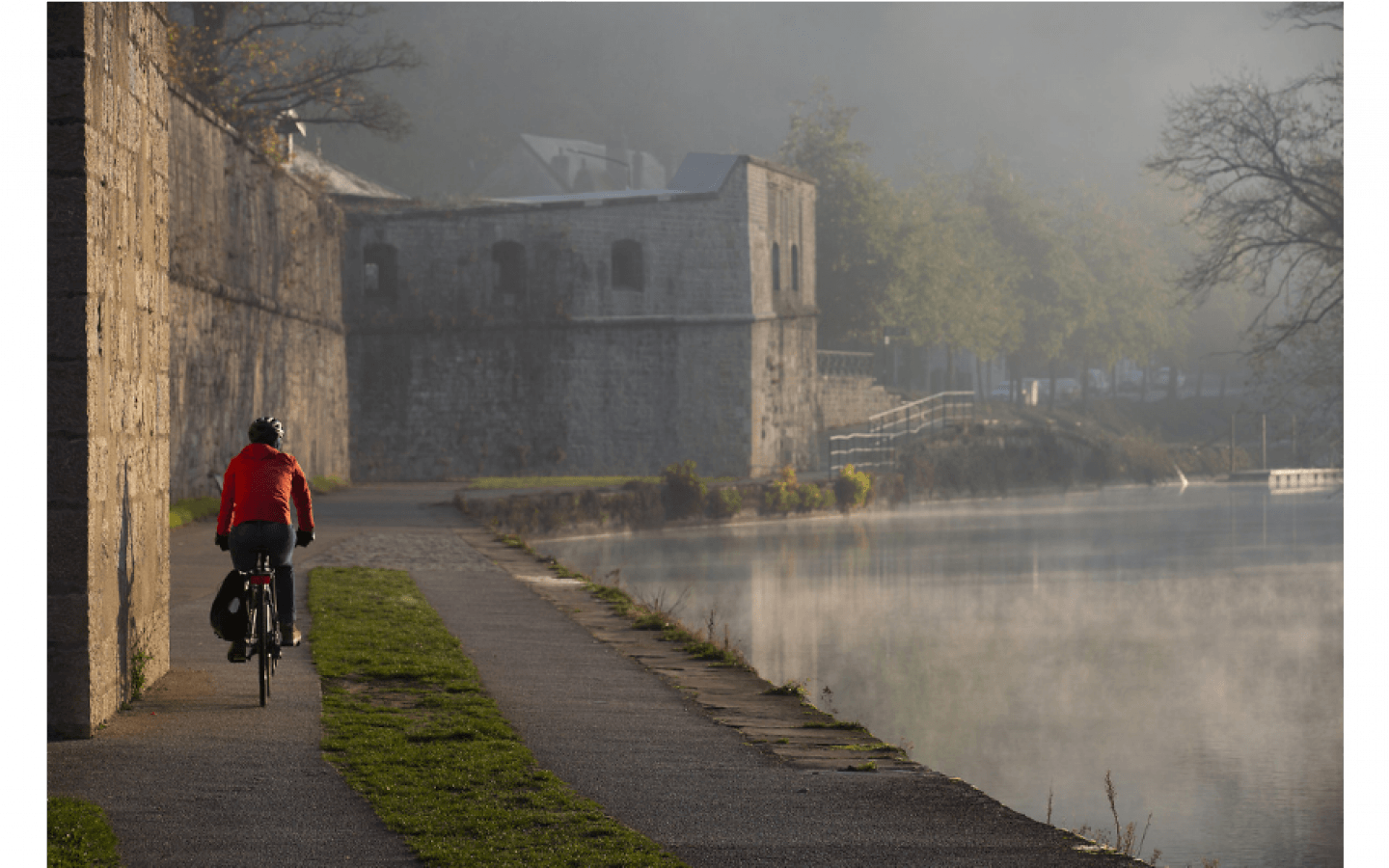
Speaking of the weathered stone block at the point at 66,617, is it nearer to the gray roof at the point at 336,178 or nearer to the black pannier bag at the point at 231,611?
the black pannier bag at the point at 231,611

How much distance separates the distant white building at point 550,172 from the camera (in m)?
58.0

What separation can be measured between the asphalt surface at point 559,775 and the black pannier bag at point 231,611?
323 millimetres

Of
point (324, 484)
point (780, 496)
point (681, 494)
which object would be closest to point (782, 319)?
point (780, 496)

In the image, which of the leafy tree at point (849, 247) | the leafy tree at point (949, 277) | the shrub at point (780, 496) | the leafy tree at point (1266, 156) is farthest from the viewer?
the leafy tree at point (949, 277)

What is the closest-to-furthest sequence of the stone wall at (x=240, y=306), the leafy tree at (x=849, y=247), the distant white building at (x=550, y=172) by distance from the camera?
the stone wall at (x=240, y=306) < the leafy tree at (x=849, y=247) < the distant white building at (x=550, y=172)

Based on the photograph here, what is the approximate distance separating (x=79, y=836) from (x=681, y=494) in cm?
2182

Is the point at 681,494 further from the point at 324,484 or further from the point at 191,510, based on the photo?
the point at 191,510

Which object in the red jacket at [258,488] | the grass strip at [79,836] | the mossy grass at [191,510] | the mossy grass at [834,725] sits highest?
the red jacket at [258,488]

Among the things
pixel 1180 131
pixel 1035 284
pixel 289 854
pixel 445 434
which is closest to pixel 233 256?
pixel 445 434

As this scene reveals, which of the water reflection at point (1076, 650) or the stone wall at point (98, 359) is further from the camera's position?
the water reflection at point (1076, 650)

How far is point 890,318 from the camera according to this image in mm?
44875

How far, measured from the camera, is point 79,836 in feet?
14.6

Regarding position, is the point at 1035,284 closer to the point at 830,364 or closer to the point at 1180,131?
the point at 830,364

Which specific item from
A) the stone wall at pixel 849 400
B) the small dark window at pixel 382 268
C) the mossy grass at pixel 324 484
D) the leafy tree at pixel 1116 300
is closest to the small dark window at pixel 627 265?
the small dark window at pixel 382 268
